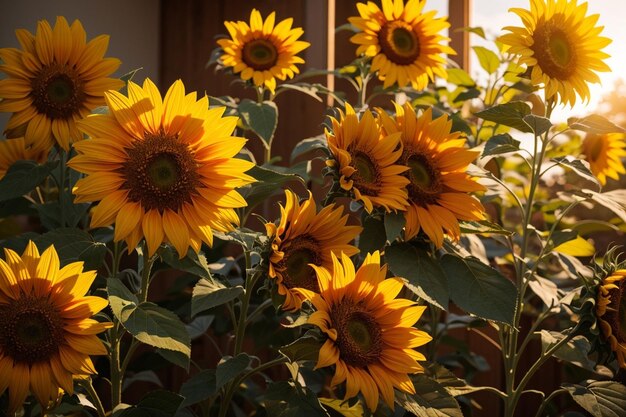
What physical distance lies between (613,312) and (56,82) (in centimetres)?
90

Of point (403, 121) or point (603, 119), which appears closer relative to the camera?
point (403, 121)

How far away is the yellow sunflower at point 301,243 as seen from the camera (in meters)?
1.07

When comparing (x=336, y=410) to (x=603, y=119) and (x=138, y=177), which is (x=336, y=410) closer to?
(x=138, y=177)

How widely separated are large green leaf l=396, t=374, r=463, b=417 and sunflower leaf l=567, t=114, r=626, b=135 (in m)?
0.51

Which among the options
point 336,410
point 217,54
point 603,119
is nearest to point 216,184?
point 336,410

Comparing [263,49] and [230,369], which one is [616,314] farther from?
[263,49]

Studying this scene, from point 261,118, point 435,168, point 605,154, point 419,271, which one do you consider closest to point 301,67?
point 261,118

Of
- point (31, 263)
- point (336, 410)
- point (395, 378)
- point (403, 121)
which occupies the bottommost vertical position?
point (336, 410)

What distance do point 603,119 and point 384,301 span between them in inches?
22.3

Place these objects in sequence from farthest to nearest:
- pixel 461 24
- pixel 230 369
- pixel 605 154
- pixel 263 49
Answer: pixel 461 24 < pixel 605 154 < pixel 263 49 < pixel 230 369

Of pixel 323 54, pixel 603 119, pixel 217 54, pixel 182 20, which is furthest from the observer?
pixel 182 20

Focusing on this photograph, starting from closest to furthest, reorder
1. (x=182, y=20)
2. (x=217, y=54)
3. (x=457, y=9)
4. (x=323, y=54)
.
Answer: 1. (x=217, y=54)
2. (x=323, y=54)
3. (x=457, y=9)
4. (x=182, y=20)

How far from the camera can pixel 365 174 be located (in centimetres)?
114

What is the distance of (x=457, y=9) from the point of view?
2.42 meters
